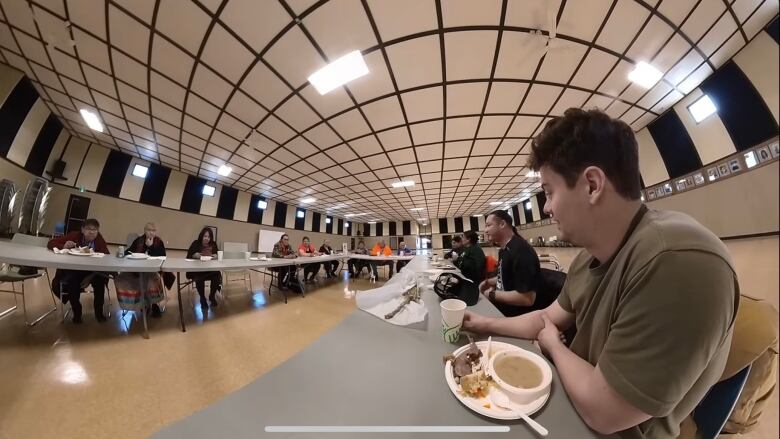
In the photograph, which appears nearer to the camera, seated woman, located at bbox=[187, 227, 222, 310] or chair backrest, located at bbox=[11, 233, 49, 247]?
chair backrest, located at bbox=[11, 233, 49, 247]

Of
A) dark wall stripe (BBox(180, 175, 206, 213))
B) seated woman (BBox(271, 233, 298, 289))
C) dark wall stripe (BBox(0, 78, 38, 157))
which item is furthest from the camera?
dark wall stripe (BBox(180, 175, 206, 213))

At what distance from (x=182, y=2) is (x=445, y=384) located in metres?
3.76

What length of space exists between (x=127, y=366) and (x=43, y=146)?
252 inches

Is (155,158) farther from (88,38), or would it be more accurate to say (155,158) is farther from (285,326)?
(285,326)

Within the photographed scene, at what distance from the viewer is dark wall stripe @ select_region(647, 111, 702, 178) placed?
343 centimetres

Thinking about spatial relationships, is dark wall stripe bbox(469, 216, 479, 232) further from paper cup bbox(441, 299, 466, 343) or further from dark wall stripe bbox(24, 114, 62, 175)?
dark wall stripe bbox(24, 114, 62, 175)

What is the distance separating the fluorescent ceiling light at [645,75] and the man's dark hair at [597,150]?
11.4 ft

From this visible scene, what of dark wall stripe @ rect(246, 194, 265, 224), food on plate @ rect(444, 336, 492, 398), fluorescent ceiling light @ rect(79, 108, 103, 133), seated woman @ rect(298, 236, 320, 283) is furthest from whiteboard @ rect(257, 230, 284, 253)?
food on plate @ rect(444, 336, 492, 398)

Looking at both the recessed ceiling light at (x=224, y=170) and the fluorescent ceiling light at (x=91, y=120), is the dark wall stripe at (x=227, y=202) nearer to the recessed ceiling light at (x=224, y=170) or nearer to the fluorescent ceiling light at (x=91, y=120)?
the recessed ceiling light at (x=224, y=170)

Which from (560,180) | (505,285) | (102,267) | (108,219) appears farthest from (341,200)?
(560,180)

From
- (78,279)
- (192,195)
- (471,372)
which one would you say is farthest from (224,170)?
(471,372)

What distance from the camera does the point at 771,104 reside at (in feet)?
0.91

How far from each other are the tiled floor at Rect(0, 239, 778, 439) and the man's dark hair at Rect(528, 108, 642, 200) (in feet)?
1.25

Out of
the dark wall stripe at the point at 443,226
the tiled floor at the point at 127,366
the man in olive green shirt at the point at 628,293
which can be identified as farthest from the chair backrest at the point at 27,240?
the dark wall stripe at the point at 443,226
